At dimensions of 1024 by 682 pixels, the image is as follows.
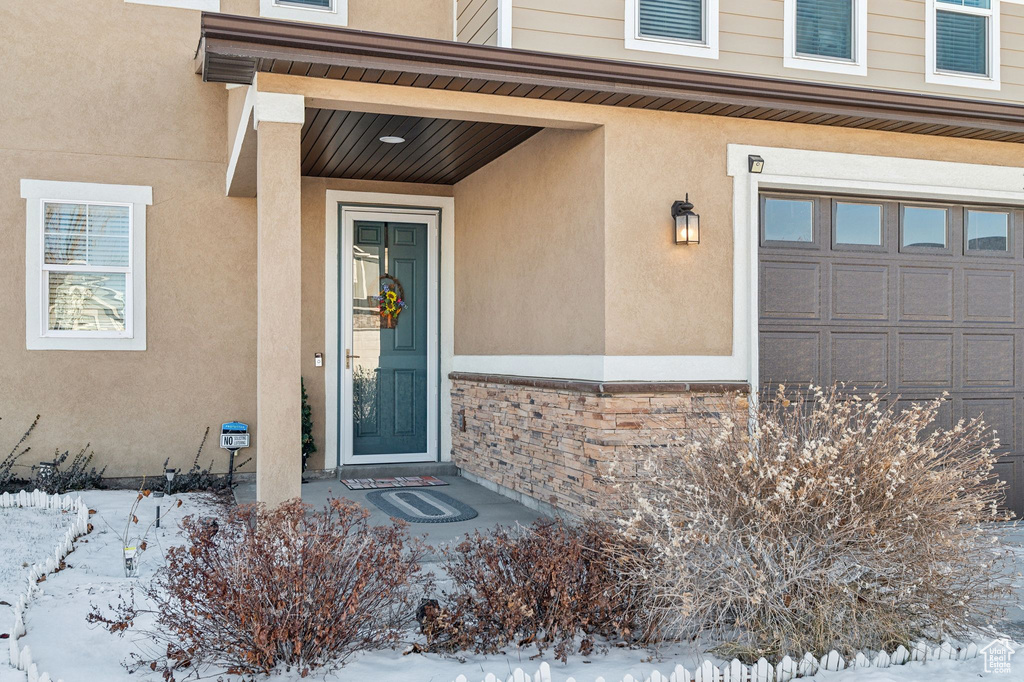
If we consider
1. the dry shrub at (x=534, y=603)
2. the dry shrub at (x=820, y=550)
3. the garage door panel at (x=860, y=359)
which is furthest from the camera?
the garage door panel at (x=860, y=359)

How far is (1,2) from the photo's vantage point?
7953 mm

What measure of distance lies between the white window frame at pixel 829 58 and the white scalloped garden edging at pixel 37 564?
636 cm

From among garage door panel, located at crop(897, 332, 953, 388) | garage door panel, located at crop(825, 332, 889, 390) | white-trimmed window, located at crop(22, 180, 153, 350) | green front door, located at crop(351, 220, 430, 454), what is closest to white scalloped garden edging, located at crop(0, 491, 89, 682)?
white-trimmed window, located at crop(22, 180, 153, 350)

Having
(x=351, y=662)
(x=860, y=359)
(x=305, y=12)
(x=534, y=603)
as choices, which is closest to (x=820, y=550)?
(x=534, y=603)

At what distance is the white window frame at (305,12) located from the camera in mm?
8102

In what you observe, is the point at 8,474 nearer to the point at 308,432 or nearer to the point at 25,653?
the point at 308,432

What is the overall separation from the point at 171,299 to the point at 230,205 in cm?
107

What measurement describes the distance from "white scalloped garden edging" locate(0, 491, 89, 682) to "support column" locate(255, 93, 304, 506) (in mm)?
1293

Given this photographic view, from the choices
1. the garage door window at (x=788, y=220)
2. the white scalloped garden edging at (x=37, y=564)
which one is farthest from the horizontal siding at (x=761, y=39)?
the white scalloped garden edging at (x=37, y=564)

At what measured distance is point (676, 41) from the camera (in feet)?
22.2

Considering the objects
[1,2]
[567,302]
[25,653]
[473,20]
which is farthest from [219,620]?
[1,2]

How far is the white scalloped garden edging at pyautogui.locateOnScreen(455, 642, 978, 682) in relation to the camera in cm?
386

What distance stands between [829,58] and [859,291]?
77.1 inches

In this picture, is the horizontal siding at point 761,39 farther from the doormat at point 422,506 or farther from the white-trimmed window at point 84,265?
the white-trimmed window at point 84,265
